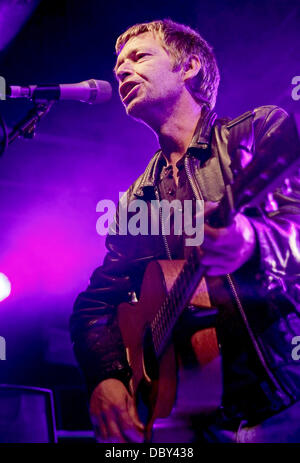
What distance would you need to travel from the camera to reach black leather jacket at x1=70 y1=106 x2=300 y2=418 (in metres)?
1.25

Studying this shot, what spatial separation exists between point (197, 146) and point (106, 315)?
93 cm

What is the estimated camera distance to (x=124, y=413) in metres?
1.69

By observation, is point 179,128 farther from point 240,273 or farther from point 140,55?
point 240,273

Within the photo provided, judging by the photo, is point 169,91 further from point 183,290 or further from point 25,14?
point 25,14

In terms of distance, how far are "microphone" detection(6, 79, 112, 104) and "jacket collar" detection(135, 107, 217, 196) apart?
1.43 feet

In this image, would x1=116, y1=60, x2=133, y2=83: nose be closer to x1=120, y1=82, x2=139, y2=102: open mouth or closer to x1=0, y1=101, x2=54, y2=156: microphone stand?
x1=120, y1=82, x2=139, y2=102: open mouth

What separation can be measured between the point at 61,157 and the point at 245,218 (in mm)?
3516

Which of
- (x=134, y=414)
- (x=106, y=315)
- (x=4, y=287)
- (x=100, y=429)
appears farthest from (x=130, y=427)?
(x=4, y=287)

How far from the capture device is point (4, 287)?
4184mm

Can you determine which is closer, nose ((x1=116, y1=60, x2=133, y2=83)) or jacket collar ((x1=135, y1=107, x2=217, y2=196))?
jacket collar ((x1=135, y1=107, x2=217, y2=196))

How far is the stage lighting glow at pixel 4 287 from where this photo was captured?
4.15 meters

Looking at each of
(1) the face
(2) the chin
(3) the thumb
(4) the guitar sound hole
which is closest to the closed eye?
(1) the face
